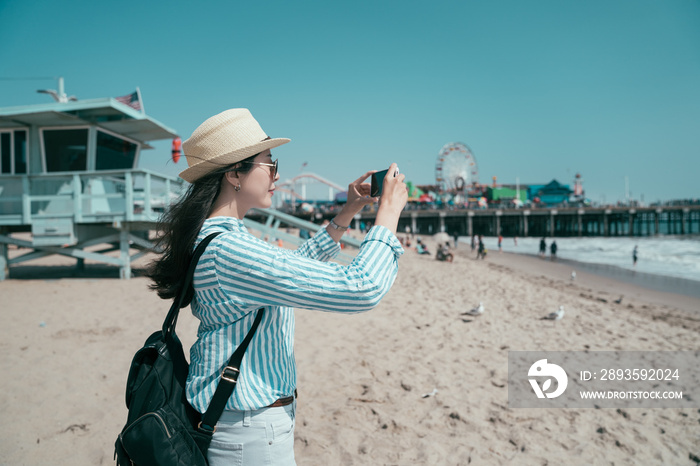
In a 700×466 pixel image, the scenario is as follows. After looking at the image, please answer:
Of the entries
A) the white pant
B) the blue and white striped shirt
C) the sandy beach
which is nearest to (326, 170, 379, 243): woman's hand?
the blue and white striped shirt

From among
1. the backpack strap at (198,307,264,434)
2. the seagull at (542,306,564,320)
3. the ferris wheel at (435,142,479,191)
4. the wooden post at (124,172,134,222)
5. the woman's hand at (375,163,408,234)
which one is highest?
the ferris wheel at (435,142,479,191)

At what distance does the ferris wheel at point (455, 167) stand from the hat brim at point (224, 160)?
5956 cm

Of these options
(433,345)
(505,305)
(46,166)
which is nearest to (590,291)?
(505,305)

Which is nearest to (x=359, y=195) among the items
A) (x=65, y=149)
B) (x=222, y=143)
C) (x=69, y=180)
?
(x=222, y=143)

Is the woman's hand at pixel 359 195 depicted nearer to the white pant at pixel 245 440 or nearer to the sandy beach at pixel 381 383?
the white pant at pixel 245 440

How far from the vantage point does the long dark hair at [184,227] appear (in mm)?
1148

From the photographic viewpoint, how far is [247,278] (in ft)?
3.23

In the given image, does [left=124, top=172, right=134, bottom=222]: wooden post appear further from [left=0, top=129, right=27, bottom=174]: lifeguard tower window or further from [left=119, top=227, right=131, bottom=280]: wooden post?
[left=0, top=129, right=27, bottom=174]: lifeguard tower window

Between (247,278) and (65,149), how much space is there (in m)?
10.4

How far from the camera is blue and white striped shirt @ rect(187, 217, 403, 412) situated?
96 cm

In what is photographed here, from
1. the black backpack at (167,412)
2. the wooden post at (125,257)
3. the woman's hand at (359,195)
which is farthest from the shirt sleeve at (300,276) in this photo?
the wooden post at (125,257)

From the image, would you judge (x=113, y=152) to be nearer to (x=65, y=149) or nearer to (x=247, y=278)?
(x=65, y=149)

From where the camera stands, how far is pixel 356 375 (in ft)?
13.7

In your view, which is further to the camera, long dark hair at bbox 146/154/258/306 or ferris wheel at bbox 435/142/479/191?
ferris wheel at bbox 435/142/479/191
